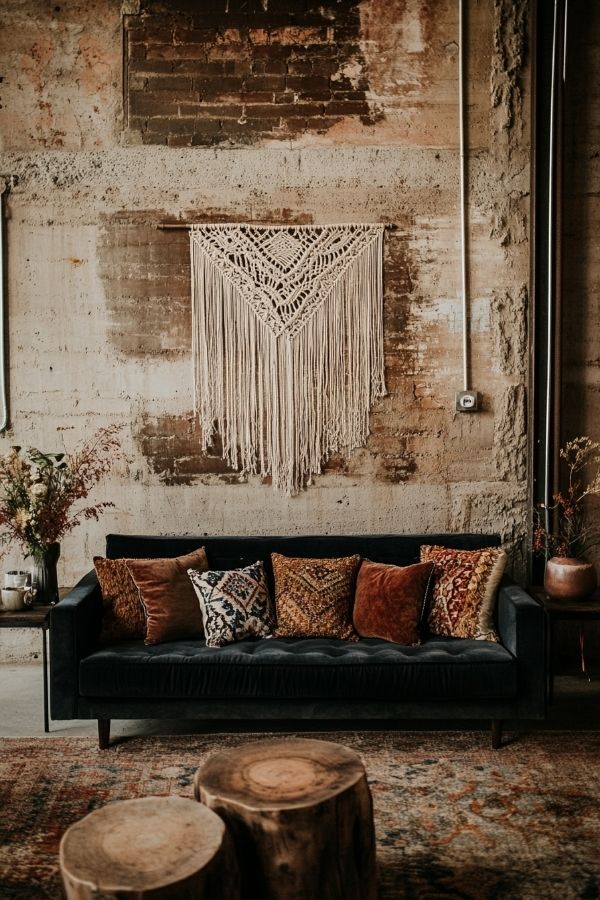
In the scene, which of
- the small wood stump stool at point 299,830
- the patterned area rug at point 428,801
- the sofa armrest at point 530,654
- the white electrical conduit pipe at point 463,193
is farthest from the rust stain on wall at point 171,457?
the small wood stump stool at point 299,830

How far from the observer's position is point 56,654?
3.37 metres

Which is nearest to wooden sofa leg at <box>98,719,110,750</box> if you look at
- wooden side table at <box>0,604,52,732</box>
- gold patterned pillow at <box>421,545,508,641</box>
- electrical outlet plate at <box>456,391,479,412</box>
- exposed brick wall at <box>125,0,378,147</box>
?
wooden side table at <box>0,604,52,732</box>

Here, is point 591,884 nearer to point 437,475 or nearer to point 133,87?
point 437,475

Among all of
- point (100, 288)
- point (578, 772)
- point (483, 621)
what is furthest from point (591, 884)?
point (100, 288)

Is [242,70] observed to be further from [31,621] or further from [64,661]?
[64,661]

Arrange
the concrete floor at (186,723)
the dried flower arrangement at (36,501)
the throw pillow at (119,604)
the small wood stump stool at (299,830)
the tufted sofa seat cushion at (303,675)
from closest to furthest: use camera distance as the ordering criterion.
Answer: the small wood stump stool at (299,830), the tufted sofa seat cushion at (303,675), the concrete floor at (186,723), the throw pillow at (119,604), the dried flower arrangement at (36,501)

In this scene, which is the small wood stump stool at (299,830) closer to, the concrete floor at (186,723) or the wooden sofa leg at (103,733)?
the wooden sofa leg at (103,733)

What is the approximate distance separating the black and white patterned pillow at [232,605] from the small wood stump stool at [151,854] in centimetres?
150

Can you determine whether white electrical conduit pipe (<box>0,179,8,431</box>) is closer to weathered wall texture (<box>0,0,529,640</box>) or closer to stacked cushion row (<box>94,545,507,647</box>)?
weathered wall texture (<box>0,0,529,640</box>)

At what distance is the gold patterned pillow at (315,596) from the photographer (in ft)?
12.2

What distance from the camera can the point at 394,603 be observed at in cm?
363

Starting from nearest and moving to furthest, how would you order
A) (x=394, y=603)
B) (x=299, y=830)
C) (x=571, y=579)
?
(x=299, y=830), (x=394, y=603), (x=571, y=579)

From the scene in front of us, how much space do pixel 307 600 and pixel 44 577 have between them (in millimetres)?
1192

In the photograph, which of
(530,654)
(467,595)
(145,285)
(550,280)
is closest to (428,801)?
(530,654)
